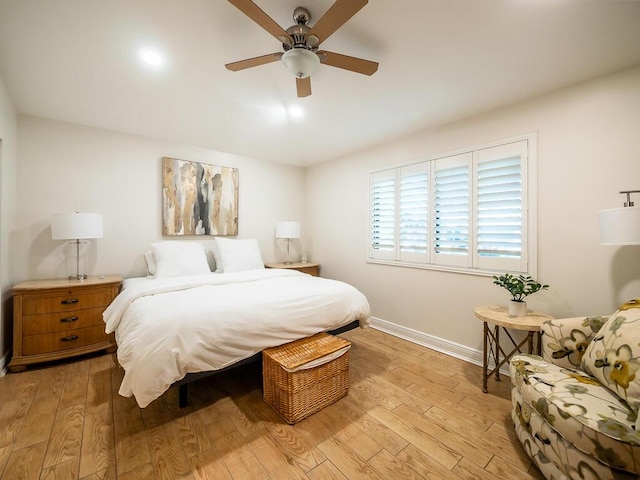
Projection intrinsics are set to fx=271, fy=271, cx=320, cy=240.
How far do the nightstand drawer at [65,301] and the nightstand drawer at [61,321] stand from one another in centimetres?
4

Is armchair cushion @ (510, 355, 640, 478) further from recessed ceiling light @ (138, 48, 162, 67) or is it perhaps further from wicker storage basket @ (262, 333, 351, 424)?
recessed ceiling light @ (138, 48, 162, 67)

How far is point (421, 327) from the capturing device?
3162 mm

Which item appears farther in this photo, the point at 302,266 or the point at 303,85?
the point at 302,266

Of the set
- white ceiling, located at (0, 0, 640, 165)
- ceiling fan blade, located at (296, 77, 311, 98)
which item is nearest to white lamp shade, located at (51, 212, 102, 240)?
white ceiling, located at (0, 0, 640, 165)

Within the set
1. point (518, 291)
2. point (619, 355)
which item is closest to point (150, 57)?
point (518, 291)

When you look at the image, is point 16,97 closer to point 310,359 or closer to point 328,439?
point 310,359

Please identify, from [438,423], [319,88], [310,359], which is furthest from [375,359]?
[319,88]

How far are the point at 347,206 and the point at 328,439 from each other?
9.89 ft

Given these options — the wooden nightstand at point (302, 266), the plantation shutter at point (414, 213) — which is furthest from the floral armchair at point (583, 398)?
the wooden nightstand at point (302, 266)

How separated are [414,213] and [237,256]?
2344 millimetres

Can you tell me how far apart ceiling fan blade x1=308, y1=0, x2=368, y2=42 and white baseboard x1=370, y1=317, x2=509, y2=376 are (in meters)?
2.94

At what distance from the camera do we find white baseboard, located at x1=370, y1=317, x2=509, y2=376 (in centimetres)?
268

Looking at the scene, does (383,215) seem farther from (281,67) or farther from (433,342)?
(281,67)

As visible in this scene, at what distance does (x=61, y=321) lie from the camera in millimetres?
2598
